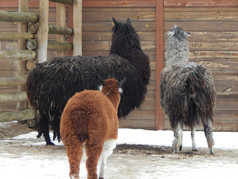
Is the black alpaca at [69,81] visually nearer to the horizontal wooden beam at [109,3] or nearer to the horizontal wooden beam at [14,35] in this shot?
the horizontal wooden beam at [14,35]

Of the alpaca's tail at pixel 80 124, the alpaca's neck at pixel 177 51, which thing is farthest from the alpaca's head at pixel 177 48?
the alpaca's tail at pixel 80 124

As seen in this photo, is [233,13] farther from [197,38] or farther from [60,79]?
[60,79]

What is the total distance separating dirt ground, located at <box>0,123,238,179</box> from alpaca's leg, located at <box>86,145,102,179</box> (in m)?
1.00

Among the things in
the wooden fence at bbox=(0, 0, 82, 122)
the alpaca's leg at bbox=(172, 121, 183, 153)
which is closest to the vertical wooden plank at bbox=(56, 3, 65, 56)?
the wooden fence at bbox=(0, 0, 82, 122)

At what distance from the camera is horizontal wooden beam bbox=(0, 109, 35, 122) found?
8555mm

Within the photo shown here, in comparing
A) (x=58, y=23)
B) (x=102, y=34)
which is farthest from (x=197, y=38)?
(x=58, y=23)

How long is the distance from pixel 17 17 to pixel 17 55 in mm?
666

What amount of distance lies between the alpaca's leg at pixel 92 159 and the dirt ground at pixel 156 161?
1005 mm

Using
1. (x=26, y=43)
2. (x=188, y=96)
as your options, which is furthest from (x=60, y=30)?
(x=188, y=96)

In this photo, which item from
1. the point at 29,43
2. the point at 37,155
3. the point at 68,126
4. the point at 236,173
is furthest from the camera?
the point at 29,43

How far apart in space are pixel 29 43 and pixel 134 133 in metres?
2.64

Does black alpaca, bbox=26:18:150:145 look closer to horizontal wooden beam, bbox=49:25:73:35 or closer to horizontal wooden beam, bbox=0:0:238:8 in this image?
horizontal wooden beam, bbox=49:25:73:35

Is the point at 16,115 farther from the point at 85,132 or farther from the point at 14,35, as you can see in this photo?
the point at 85,132

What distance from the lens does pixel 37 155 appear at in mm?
6625
